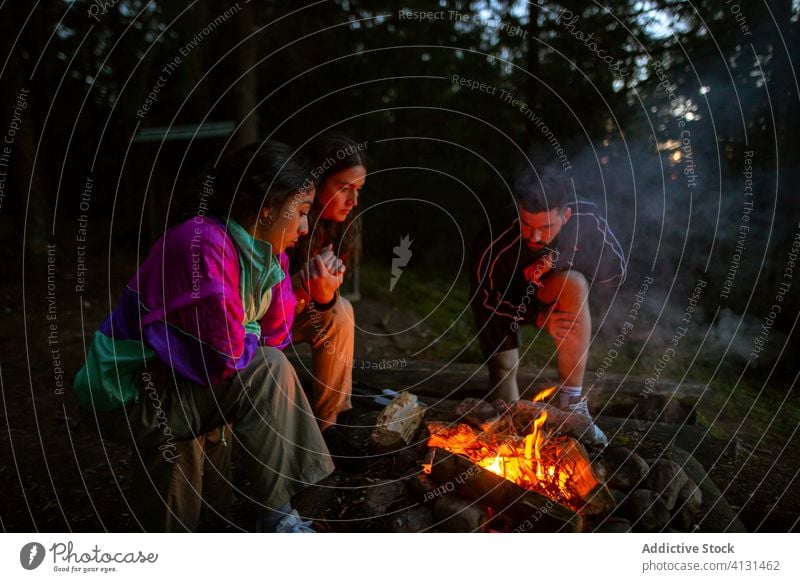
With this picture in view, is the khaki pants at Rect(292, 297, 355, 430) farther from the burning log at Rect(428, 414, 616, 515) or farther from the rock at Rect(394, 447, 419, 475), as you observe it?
the burning log at Rect(428, 414, 616, 515)

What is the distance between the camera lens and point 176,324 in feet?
7.61

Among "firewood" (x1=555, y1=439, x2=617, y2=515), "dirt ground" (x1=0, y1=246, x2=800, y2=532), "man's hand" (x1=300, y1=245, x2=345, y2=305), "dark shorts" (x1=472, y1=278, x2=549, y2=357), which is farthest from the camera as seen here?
"dark shorts" (x1=472, y1=278, x2=549, y2=357)

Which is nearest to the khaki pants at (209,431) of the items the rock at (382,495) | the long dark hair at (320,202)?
the rock at (382,495)

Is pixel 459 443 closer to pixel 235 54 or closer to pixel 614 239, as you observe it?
pixel 614 239

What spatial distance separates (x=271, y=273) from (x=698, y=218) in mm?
2699

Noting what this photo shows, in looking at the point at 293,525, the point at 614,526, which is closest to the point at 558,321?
the point at 614,526

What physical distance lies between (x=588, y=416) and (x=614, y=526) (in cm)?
55

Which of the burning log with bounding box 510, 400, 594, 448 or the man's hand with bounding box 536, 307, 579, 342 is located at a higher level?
the man's hand with bounding box 536, 307, 579, 342

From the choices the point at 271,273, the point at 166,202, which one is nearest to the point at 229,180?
the point at 271,273

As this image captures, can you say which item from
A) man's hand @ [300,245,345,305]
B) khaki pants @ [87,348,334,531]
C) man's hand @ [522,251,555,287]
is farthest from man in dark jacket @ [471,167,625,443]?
khaki pants @ [87,348,334,531]

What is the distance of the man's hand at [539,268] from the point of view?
131 inches

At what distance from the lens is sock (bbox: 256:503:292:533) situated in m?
2.47

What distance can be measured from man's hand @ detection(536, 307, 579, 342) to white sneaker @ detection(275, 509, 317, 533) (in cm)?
168

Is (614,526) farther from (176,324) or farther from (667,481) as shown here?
(176,324)
